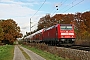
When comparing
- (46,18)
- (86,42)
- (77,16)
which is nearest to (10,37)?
Result: (46,18)

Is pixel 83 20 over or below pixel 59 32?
over

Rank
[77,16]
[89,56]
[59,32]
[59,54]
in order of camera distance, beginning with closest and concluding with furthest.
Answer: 1. [89,56]
2. [59,54]
3. [59,32]
4. [77,16]

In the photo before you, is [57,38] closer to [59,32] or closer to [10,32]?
[59,32]

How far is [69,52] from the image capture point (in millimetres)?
20297

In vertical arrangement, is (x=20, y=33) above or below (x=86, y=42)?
above

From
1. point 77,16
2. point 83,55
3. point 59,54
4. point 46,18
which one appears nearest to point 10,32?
point 46,18

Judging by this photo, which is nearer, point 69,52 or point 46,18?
point 69,52

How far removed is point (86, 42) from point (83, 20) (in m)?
40.2

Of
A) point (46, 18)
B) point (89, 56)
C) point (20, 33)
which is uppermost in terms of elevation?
point (46, 18)

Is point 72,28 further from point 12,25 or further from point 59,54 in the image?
point 12,25

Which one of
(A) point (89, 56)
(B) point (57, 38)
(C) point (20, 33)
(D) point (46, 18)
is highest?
(D) point (46, 18)

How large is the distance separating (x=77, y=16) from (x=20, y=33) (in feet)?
106

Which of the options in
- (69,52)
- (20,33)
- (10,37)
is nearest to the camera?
(69,52)

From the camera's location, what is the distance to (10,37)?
98562mm
